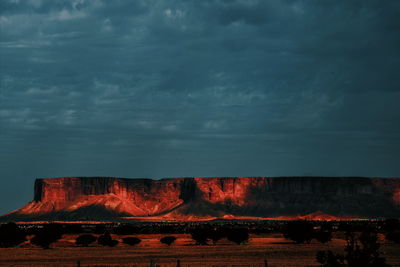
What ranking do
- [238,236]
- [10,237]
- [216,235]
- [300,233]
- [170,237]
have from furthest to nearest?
[216,235] < [170,237] < [10,237] < [300,233] < [238,236]

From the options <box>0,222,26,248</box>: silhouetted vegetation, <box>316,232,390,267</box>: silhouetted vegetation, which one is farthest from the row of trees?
<box>316,232,390,267</box>: silhouetted vegetation

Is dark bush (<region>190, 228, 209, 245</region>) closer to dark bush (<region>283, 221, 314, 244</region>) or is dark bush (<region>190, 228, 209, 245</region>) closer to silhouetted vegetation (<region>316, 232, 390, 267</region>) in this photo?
dark bush (<region>283, 221, 314, 244</region>)

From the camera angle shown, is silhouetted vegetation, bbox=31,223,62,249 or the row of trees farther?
the row of trees

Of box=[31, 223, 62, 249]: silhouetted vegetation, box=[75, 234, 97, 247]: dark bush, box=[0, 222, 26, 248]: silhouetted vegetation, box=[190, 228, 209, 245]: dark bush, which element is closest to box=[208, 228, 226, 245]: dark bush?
box=[190, 228, 209, 245]: dark bush

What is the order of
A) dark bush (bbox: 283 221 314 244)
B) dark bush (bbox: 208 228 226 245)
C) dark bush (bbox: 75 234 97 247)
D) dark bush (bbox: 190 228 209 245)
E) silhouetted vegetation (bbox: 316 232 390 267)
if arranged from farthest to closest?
dark bush (bbox: 75 234 97 247)
dark bush (bbox: 190 228 209 245)
dark bush (bbox: 208 228 226 245)
dark bush (bbox: 283 221 314 244)
silhouetted vegetation (bbox: 316 232 390 267)

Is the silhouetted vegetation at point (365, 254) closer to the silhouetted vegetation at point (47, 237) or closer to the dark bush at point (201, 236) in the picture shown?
the dark bush at point (201, 236)

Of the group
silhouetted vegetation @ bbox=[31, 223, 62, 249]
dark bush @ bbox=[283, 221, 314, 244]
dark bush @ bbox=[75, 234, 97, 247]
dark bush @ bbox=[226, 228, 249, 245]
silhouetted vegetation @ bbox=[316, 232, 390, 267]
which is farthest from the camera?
dark bush @ bbox=[75, 234, 97, 247]

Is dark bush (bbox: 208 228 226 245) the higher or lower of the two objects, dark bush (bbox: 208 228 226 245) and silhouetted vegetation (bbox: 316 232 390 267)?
the lower

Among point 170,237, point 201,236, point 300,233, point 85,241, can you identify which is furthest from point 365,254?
point 85,241

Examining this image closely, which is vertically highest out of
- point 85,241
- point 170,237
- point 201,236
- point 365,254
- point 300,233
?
point 365,254

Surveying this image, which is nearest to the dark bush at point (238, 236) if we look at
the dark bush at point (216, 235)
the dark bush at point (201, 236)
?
the dark bush at point (216, 235)

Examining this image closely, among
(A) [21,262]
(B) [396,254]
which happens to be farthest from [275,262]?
(A) [21,262]

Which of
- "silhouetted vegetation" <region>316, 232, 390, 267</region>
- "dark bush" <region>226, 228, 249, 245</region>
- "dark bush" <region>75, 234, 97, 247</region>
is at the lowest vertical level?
"dark bush" <region>75, 234, 97, 247</region>

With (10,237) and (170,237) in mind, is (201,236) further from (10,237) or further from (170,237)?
(10,237)
